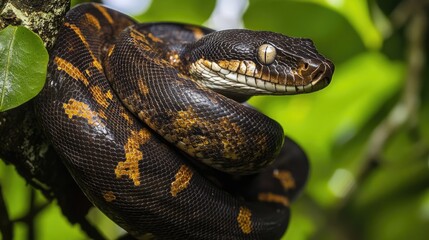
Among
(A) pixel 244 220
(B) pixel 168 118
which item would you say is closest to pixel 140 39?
(B) pixel 168 118

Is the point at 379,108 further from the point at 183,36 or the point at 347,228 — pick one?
the point at 183,36

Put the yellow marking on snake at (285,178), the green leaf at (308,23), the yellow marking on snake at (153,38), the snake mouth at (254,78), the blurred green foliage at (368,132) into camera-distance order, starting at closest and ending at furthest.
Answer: the snake mouth at (254,78)
the yellow marking on snake at (153,38)
the yellow marking on snake at (285,178)
the green leaf at (308,23)
the blurred green foliage at (368,132)

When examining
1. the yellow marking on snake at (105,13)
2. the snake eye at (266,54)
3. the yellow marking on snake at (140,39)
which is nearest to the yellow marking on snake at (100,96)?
the yellow marking on snake at (140,39)

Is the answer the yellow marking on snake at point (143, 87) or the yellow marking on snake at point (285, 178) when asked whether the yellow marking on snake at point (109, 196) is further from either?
the yellow marking on snake at point (285, 178)

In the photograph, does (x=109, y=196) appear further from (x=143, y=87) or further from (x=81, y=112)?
(x=143, y=87)

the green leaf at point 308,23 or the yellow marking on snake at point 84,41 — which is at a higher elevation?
the yellow marking on snake at point 84,41

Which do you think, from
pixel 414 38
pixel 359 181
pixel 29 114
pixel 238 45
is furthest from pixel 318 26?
pixel 29 114

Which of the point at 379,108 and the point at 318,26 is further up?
the point at 318,26

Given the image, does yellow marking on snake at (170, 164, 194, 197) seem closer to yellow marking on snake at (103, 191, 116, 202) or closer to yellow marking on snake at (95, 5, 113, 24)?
yellow marking on snake at (103, 191, 116, 202)
